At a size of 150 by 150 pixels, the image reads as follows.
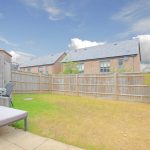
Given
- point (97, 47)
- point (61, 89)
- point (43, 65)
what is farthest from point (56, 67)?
point (61, 89)

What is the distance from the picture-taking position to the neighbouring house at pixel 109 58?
20.5 metres

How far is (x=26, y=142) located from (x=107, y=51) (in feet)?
70.3

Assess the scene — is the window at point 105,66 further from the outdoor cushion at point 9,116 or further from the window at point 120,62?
the outdoor cushion at point 9,116

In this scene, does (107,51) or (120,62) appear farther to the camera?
(107,51)

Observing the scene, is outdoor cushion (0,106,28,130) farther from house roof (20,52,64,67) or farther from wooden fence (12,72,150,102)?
house roof (20,52,64,67)

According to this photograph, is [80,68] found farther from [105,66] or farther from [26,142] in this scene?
[26,142]

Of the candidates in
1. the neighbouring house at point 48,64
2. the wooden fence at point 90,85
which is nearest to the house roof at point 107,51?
the neighbouring house at point 48,64

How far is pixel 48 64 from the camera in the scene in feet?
97.7

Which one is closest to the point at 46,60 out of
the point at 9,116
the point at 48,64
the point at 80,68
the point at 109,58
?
the point at 48,64

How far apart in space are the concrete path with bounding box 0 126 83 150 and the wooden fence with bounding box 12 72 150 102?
334 inches

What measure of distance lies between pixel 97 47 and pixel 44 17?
13449 millimetres

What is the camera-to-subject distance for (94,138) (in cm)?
399

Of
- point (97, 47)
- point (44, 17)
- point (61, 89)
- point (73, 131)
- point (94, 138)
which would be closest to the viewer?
point (94, 138)

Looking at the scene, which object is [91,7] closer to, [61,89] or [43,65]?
[61,89]
